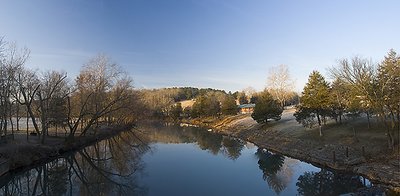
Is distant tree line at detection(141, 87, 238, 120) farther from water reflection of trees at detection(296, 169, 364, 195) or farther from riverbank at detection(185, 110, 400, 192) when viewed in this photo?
water reflection of trees at detection(296, 169, 364, 195)

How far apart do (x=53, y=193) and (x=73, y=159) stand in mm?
14258

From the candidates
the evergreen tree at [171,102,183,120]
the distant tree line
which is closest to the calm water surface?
the distant tree line

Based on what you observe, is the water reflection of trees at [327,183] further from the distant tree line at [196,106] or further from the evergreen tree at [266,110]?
the distant tree line at [196,106]

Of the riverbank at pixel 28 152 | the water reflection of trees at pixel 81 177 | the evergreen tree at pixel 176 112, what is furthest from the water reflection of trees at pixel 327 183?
the evergreen tree at pixel 176 112

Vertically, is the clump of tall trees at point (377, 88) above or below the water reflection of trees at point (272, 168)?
above

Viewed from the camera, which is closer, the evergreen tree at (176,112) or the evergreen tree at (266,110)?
the evergreen tree at (266,110)

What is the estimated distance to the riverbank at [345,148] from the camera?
Result: 22406mm

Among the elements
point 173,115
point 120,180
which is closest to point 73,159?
point 120,180

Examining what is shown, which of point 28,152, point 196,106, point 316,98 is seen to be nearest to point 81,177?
point 28,152

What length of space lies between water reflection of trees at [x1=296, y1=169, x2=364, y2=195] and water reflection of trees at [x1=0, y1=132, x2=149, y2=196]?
37.9 feet

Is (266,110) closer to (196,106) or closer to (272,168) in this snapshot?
(272,168)

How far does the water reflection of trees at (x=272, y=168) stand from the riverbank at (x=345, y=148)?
177 centimetres

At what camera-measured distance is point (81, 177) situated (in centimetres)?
2616

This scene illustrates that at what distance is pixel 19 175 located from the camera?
25375mm
